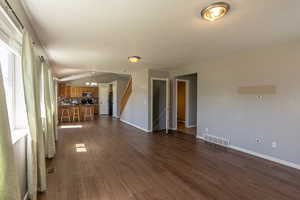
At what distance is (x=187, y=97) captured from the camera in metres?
6.85

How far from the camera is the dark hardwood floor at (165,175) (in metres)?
2.19

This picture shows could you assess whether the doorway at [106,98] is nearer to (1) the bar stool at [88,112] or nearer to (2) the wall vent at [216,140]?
(1) the bar stool at [88,112]

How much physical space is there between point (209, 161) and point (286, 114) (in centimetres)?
181

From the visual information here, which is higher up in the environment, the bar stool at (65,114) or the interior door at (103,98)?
the interior door at (103,98)

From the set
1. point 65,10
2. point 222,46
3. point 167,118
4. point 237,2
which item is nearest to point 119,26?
point 65,10

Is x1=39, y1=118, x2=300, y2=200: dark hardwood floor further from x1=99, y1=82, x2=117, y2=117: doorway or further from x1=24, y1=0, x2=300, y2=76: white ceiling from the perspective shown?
x1=99, y1=82, x2=117, y2=117: doorway

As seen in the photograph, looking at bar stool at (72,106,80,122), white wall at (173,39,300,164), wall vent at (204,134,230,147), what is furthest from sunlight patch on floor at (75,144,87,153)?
bar stool at (72,106,80,122)

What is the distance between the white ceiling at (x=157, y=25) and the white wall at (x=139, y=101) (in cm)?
267

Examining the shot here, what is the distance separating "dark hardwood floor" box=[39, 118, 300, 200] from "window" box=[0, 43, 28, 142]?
1.01 metres

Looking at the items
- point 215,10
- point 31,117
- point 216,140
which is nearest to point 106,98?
point 216,140

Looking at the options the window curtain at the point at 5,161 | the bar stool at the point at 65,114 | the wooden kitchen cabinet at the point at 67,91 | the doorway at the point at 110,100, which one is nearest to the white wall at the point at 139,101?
the bar stool at the point at 65,114

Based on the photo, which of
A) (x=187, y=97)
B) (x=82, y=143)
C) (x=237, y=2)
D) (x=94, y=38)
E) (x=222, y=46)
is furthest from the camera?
(x=187, y=97)

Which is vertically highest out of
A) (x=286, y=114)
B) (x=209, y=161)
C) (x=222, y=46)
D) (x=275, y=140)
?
(x=222, y=46)

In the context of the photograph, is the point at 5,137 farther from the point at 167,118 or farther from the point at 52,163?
the point at 167,118
